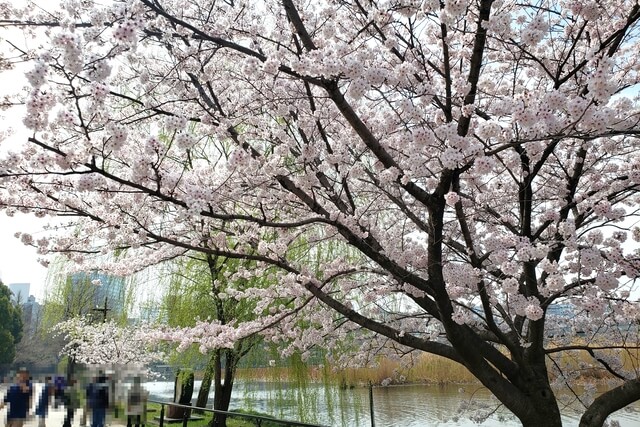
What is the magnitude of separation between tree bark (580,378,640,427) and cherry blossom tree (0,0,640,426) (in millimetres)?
16

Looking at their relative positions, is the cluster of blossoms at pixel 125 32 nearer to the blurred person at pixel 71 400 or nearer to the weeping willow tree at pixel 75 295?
the blurred person at pixel 71 400

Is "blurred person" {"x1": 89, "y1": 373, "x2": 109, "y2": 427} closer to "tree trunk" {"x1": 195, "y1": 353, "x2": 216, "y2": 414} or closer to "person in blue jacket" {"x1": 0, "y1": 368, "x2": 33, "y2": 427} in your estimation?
"person in blue jacket" {"x1": 0, "y1": 368, "x2": 33, "y2": 427}

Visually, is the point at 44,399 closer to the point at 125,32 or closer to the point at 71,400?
the point at 71,400

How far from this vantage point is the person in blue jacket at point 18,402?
4.65m

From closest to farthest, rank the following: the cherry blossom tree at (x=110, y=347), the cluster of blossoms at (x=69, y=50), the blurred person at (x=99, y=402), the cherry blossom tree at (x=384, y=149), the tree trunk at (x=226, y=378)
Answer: the cluster of blossoms at (x=69, y=50) < the cherry blossom tree at (x=384, y=149) < the blurred person at (x=99, y=402) < the tree trunk at (x=226, y=378) < the cherry blossom tree at (x=110, y=347)

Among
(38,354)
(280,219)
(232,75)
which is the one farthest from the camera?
(38,354)

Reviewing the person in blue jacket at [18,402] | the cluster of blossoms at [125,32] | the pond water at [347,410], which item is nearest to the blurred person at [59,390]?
the person in blue jacket at [18,402]

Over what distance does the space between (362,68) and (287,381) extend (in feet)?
22.1

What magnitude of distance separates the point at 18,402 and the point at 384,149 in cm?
436

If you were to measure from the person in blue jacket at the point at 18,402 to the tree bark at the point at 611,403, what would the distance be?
5094mm

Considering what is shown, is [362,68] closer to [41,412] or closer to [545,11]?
[545,11]

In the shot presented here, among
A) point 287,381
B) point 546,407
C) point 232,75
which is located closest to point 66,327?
point 287,381

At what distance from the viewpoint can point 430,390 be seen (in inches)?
503

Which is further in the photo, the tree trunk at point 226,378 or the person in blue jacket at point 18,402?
the tree trunk at point 226,378
